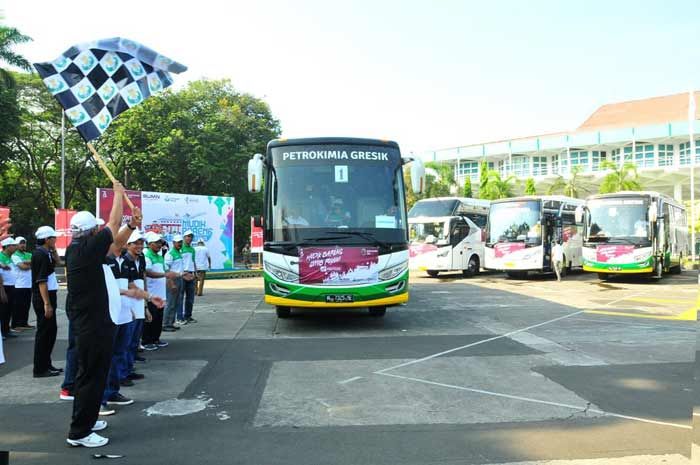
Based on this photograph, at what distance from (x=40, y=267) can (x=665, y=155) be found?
204ft

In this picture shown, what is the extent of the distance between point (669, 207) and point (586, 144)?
126ft

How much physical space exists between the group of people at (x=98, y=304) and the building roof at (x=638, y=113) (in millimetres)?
63903

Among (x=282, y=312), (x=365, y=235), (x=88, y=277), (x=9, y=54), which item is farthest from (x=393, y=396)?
(x=9, y=54)

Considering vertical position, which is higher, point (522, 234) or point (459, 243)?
point (522, 234)

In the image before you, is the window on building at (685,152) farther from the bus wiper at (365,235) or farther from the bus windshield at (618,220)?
the bus wiper at (365,235)

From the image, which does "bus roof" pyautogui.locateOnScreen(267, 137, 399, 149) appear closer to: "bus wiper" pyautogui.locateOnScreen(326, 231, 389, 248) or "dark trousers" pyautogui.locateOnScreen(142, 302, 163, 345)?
"bus wiper" pyautogui.locateOnScreen(326, 231, 389, 248)

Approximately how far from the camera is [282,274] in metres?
10.5

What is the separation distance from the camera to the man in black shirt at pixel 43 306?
740 cm

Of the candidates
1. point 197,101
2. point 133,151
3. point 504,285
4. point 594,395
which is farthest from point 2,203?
point 594,395

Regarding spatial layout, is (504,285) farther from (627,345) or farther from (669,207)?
(627,345)

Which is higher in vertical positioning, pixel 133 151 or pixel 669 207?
pixel 133 151

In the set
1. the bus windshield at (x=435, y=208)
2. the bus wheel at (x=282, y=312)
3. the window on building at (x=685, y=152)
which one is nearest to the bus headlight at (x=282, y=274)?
the bus wheel at (x=282, y=312)

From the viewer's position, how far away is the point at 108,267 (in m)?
5.61

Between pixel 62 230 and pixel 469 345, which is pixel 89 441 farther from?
pixel 62 230
